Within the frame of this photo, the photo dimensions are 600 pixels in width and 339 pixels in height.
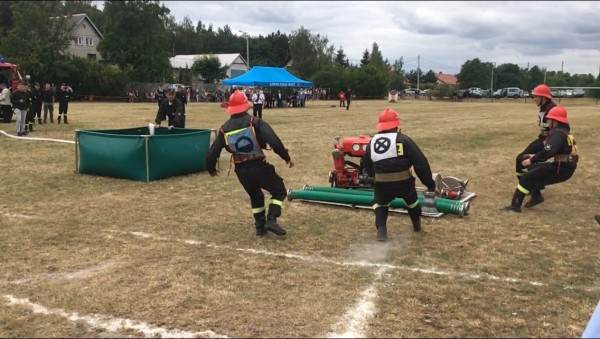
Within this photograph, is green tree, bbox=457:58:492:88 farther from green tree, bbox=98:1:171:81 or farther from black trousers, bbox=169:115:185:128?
black trousers, bbox=169:115:185:128

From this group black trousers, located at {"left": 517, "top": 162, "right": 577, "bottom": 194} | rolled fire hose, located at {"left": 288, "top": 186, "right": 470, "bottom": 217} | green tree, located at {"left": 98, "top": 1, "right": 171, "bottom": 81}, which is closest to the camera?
rolled fire hose, located at {"left": 288, "top": 186, "right": 470, "bottom": 217}

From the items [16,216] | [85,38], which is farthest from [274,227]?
[85,38]

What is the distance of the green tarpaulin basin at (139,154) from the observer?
33.4ft

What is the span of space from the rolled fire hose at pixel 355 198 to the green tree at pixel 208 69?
217ft

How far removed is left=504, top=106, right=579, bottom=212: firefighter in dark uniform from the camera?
7.74 m

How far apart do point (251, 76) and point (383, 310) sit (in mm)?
36216

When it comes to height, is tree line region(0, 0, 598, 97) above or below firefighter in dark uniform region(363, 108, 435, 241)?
above

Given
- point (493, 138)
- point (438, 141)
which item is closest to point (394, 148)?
point (438, 141)

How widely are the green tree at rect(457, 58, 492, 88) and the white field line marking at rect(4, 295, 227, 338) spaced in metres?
102

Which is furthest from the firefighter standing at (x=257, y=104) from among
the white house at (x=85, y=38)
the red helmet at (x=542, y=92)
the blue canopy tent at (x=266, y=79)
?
the white house at (x=85, y=38)

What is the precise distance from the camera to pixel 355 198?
8.16 m

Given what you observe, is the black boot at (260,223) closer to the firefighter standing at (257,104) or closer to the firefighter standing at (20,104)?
the firefighter standing at (20,104)

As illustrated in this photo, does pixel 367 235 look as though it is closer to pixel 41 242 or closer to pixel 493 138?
pixel 41 242

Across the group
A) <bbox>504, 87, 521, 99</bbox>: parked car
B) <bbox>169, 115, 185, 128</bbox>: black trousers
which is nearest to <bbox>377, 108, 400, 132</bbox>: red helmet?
<bbox>169, 115, 185, 128</bbox>: black trousers
